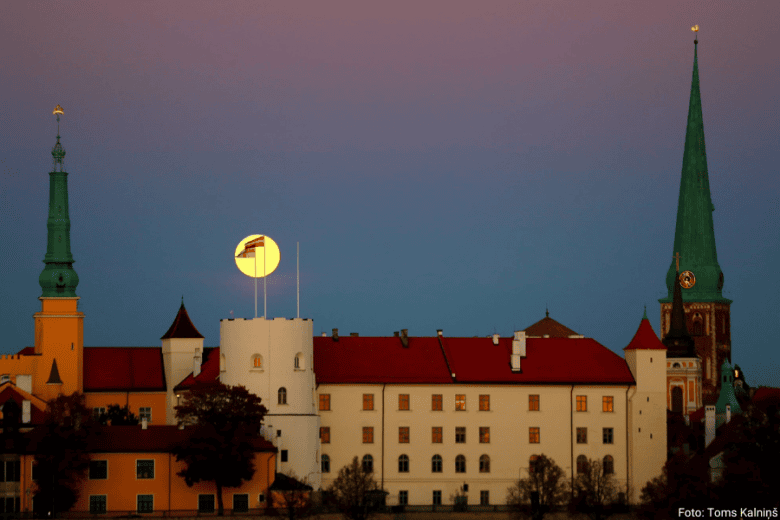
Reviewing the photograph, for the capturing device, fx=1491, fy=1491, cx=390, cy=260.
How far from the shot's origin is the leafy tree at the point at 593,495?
92.2 metres

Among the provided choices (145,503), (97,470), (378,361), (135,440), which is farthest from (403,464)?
(97,470)

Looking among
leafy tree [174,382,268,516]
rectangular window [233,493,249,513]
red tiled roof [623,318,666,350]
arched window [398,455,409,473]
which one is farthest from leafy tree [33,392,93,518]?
red tiled roof [623,318,666,350]

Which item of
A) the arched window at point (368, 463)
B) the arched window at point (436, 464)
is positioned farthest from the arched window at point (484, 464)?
the arched window at point (368, 463)

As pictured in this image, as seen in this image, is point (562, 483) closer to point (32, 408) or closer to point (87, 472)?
point (87, 472)

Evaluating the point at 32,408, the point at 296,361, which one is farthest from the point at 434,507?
the point at 32,408

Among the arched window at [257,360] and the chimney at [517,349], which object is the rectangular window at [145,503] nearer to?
the arched window at [257,360]

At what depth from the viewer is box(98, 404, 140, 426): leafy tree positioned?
106688 mm

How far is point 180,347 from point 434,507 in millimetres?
35156

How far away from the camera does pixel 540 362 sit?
351 feet

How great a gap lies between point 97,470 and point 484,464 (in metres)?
27.3

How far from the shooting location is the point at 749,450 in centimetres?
8106

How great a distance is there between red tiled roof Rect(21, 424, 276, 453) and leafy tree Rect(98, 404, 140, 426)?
32.3 feet

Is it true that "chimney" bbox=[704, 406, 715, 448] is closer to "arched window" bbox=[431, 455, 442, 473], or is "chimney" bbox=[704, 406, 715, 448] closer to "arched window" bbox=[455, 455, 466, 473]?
"arched window" bbox=[455, 455, 466, 473]

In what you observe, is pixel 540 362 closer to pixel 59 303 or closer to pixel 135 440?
pixel 135 440
